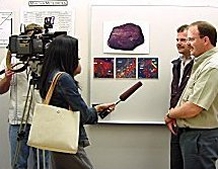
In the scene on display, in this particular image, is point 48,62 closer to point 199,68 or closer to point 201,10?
point 199,68

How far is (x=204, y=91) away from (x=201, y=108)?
105 millimetres

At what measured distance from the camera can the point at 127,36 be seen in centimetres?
340

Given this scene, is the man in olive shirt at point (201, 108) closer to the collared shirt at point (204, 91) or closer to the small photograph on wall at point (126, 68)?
the collared shirt at point (204, 91)

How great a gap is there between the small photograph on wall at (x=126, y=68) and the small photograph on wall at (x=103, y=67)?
0.05 metres

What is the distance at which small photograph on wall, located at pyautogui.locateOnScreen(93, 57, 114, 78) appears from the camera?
134 inches

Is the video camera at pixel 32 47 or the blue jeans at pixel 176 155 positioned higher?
the video camera at pixel 32 47

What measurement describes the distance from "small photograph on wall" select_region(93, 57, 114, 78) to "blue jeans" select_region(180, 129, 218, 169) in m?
1.05

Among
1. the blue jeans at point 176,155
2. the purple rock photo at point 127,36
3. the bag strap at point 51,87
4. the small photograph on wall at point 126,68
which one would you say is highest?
the purple rock photo at point 127,36

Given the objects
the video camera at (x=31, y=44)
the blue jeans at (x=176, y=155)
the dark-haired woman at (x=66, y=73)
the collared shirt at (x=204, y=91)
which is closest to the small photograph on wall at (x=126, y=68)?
the blue jeans at (x=176, y=155)

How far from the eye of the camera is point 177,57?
132 inches

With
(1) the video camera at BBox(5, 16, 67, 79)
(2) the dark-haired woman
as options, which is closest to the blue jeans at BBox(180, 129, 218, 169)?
(2) the dark-haired woman

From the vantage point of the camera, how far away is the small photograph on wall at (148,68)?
134 inches

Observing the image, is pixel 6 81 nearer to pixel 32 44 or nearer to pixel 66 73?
pixel 32 44

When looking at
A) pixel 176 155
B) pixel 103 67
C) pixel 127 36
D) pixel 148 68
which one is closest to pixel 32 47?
pixel 103 67
